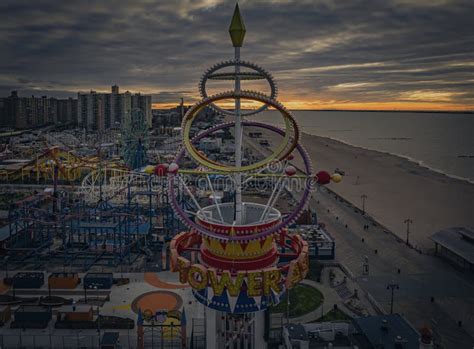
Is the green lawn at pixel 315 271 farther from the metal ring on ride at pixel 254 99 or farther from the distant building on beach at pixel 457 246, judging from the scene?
the metal ring on ride at pixel 254 99

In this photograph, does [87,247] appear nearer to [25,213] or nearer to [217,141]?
[25,213]

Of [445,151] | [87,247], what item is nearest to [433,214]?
[87,247]

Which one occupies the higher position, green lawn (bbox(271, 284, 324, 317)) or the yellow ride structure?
the yellow ride structure

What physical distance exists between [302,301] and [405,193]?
6687 centimetres

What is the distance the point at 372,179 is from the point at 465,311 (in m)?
79.4

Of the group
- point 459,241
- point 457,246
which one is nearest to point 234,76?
point 457,246

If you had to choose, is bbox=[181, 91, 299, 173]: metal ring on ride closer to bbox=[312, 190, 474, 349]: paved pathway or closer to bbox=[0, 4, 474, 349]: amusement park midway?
bbox=[0, 4, 474, 349]: amusement park midway

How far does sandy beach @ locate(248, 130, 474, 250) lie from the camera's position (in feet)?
258

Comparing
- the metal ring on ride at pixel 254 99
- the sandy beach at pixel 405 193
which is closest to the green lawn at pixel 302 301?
the metal ring on ride at pixel 254 99

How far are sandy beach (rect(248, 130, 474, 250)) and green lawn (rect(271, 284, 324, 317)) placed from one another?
25605mm

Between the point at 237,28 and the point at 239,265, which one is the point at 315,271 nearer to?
the point at 239,265

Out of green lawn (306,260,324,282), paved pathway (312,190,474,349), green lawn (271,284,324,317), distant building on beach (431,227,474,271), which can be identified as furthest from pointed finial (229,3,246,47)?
distant building on beach (431,227,474,271)

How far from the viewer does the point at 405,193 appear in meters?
103

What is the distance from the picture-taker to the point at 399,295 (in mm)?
48219
